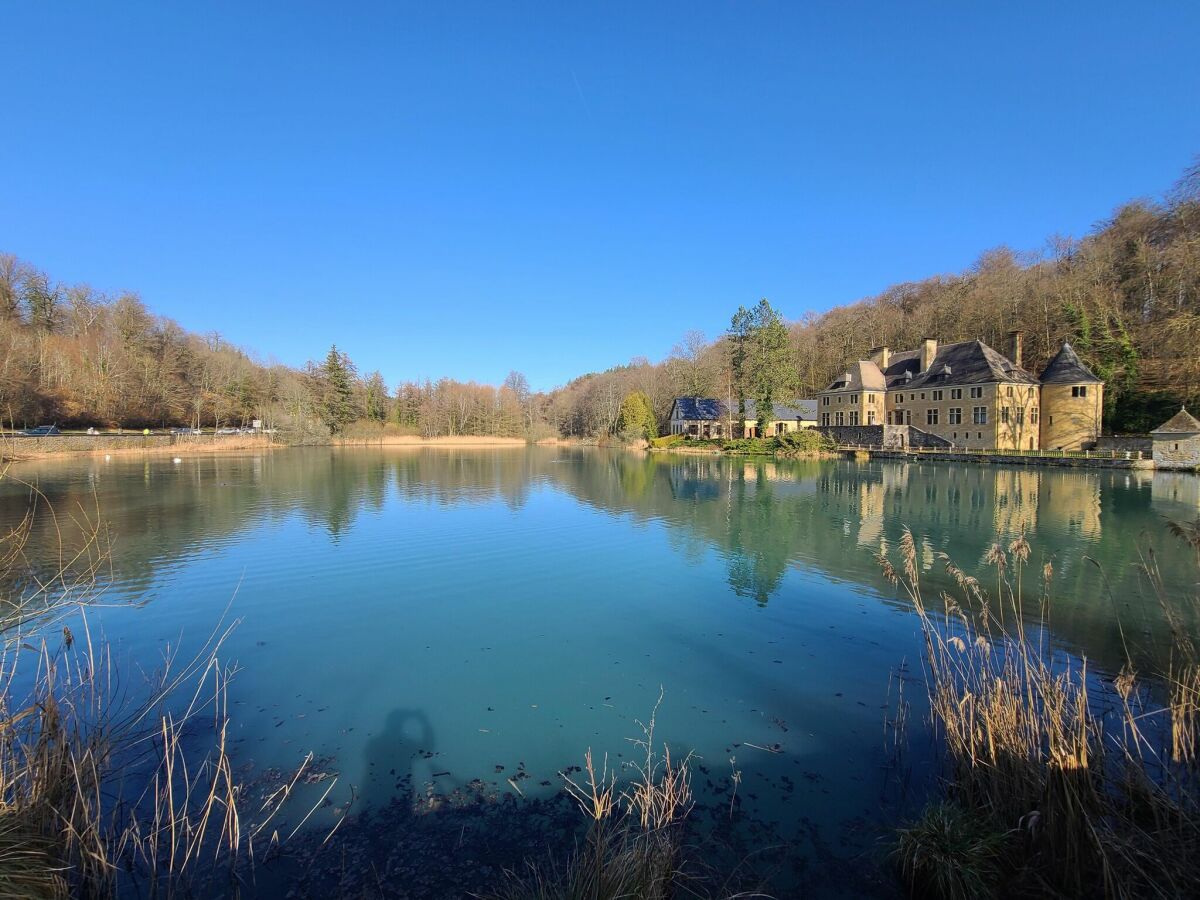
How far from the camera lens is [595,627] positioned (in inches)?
330

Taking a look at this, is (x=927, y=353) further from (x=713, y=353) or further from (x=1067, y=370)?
(x=713, y=353)

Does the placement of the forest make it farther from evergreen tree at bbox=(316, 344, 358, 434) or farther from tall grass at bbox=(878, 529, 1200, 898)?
tall grass at bbox=(878, 529, 1200, 898)

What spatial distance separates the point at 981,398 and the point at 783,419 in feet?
53.2

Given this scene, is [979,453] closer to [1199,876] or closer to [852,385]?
[852,385]

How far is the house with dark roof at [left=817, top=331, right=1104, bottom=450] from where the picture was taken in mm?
38938

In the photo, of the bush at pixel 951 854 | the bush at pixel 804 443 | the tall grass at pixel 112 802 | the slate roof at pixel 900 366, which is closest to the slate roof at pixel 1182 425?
the bush at pixel 804 443

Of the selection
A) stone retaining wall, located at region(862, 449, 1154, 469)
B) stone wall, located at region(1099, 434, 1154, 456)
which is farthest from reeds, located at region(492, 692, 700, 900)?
stone wall, located at region(1099, 434, 1154, 456)

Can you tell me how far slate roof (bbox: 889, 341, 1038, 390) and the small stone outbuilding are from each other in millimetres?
12069

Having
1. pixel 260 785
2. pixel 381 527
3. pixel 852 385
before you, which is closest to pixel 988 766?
pixel 260 785

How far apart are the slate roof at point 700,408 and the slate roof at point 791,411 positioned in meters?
4.02

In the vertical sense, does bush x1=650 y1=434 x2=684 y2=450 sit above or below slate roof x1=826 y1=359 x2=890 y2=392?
below

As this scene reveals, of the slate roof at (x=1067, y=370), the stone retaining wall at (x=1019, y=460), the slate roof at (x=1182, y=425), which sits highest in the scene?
the slate roof at (x=1067, y=370)

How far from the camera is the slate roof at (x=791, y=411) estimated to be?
175 ft

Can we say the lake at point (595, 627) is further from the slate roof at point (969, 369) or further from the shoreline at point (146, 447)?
the shoreline at point (146, 447)
